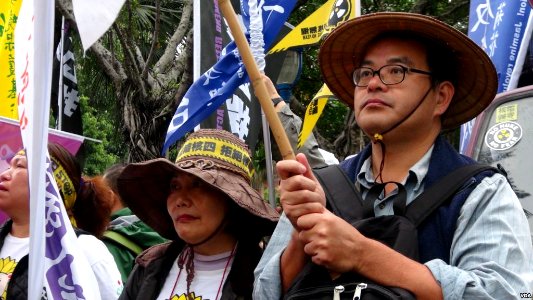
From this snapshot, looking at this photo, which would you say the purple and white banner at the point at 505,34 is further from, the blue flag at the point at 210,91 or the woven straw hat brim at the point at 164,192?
the woven straw hat brim at the point at 164,192

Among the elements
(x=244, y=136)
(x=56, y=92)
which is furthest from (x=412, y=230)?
→ (x=56, y=92)

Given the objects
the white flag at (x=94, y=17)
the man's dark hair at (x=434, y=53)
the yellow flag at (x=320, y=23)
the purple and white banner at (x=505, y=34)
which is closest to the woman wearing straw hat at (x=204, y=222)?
the man's dark hair at (x=434, y=53)

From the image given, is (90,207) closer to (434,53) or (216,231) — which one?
(216,231)

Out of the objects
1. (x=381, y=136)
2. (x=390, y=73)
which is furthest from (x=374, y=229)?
(x=390, y=73)

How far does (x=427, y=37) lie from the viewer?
8.54ft

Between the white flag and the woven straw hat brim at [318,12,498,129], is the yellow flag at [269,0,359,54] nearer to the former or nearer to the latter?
the woven straw hat brim at [318,12,498,129]

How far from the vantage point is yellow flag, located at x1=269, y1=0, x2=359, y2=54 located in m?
5.44

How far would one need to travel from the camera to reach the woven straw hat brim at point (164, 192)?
3.30 metres

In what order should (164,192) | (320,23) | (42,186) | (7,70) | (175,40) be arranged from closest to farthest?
Answer: (42,186), (164,192), (7,70), (320,23), (175,40)

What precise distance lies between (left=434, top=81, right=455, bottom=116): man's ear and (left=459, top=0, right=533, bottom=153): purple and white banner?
3.27m

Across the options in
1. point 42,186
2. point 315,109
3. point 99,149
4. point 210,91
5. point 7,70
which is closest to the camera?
point 42,186

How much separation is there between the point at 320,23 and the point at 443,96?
116 inches

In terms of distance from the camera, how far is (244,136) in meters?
5.34

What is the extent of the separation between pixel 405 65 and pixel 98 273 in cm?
182
